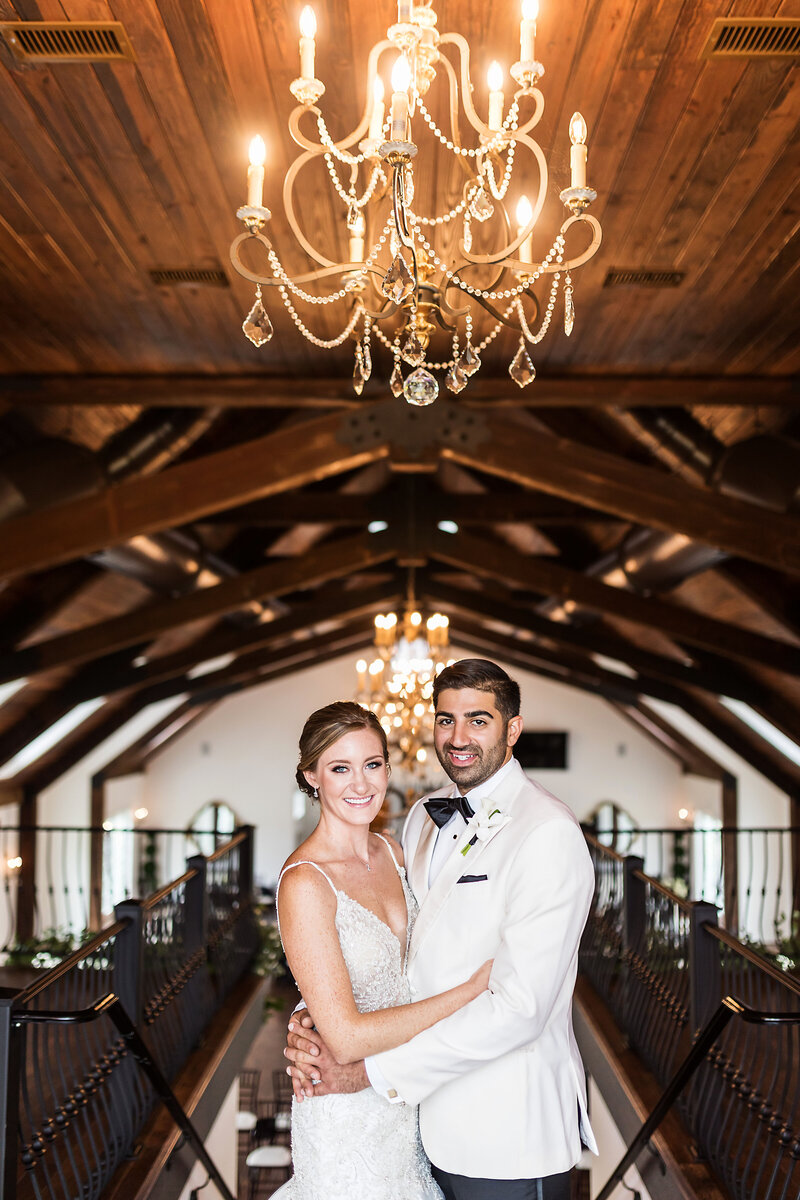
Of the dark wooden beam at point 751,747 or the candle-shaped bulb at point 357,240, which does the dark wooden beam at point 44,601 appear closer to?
the candle-shaped bulb at point 357,240

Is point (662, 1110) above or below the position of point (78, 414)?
below

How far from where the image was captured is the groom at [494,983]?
7.38ft

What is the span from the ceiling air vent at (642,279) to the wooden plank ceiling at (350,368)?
43 millimetres

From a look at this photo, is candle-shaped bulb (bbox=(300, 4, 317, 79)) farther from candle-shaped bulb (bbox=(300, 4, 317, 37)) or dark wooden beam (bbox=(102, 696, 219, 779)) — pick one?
dark wooden beam (bbox=(102, 696, 219, 779))

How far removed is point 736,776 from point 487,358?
1182 cm

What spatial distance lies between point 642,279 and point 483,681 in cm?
231

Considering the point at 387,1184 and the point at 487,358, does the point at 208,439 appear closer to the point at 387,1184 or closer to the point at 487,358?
the point at 487,358

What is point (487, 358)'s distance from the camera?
528 centimetres

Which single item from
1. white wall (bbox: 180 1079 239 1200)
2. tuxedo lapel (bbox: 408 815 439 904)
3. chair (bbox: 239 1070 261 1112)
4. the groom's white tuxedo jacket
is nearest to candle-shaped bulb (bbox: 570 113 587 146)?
the groom's white tuxedo jacket

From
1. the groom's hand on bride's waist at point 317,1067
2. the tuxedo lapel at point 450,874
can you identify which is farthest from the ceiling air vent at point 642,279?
the groom's hand on bride's waist at point 317,1067

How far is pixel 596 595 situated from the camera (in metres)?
9.10

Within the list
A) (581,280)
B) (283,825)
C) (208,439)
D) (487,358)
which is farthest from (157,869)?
(581,280)

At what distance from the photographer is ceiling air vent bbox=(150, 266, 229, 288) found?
408 cm

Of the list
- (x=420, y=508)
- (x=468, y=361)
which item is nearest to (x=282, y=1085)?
(x=420, y=508)
